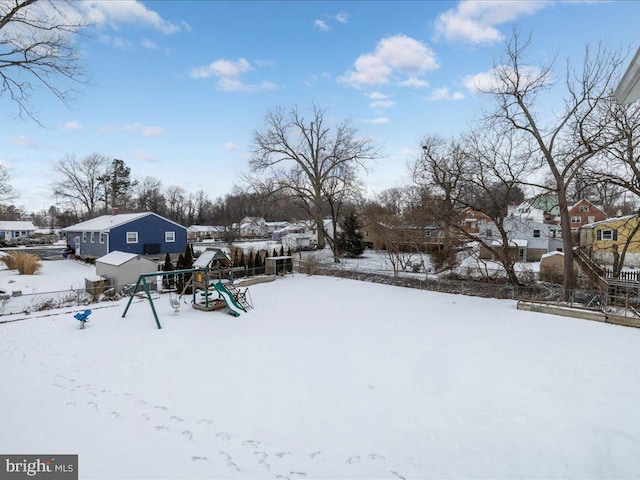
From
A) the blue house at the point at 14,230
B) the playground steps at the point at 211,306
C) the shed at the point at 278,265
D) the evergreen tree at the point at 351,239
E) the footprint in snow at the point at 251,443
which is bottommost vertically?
the footprint in snow at the point at 251,443

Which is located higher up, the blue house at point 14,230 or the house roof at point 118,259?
the blue house at point 14,230

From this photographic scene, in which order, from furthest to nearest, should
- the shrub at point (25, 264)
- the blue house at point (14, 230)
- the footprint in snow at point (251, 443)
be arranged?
1. the blue house at point (14, 230)
2. the shrub at point (25, 264)
3. the footprint in snow at point (251, 443)

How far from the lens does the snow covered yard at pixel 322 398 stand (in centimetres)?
423

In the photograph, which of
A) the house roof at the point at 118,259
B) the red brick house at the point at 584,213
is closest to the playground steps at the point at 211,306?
the house roof at the point at 118,259

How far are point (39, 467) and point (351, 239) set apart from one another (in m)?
30.2

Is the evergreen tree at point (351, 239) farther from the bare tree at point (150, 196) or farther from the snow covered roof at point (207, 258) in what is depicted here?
the bare tree at point (150, 196)

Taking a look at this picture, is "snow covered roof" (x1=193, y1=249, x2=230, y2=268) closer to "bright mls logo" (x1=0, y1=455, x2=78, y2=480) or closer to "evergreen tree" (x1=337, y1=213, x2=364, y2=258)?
"bright mls logo" (x1=0, y1=455, x2=78, y2=480)

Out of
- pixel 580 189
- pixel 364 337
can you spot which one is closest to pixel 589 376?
pixel 364 337

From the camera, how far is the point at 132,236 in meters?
26.2

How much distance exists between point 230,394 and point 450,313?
9.12 m

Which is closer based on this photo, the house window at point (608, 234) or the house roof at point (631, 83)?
the house roof at point (631, 83)

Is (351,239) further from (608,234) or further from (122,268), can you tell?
(122,268)

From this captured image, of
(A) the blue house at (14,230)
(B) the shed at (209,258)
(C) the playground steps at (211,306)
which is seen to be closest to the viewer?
(C) the playground steps at (211,306)

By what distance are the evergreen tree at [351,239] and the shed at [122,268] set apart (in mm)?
20544
